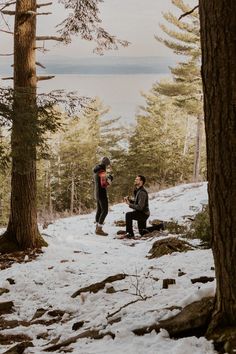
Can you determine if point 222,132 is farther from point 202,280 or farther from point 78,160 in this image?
point 78,160

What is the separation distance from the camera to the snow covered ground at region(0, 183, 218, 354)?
13.3 ft

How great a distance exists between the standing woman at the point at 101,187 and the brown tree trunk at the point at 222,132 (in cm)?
856

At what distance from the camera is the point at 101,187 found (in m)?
12.6

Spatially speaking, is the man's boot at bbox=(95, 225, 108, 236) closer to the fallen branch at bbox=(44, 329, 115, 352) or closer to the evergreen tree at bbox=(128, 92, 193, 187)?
the fallen branch at bbox=(44, 329, 115, 352)

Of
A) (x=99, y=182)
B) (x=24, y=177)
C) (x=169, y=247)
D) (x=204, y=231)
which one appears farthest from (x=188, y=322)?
(x=99, y=182)

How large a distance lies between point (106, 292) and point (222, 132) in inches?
131

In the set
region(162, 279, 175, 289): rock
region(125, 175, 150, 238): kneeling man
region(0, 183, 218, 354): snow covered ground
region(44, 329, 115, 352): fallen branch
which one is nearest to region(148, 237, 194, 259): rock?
region(0, 183, 218, 354): snow covered ground

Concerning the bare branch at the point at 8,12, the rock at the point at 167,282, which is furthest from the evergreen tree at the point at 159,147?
the rock at the point at 167,282

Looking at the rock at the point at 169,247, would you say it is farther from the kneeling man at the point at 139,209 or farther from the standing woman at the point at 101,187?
the standing woman at the point at 101,187

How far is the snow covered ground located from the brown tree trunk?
1.94 feet

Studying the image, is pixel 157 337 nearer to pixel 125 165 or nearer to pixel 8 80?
pixel 8 80

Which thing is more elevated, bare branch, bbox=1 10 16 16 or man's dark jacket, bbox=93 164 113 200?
bare branch, bbox=1 10 16 16

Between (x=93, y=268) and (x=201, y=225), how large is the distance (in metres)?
2.55

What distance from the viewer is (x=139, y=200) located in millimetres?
11758
